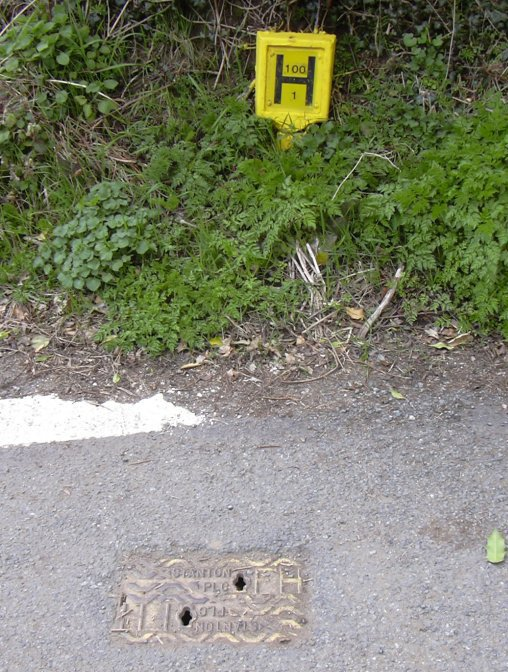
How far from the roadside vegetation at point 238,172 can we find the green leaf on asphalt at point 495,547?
3.77ft

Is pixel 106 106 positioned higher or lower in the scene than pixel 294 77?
lower

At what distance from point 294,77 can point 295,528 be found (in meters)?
2.56

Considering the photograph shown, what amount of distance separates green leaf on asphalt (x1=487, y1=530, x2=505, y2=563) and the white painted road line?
1.31 m

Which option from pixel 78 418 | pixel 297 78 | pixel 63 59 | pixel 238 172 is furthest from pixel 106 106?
pixel 78 418

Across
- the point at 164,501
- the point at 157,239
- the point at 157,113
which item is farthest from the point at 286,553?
the point at 157,113

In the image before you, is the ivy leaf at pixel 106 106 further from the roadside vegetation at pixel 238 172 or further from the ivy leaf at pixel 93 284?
the ivy leaf at pixel 93 284

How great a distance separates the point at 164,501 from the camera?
111 inches

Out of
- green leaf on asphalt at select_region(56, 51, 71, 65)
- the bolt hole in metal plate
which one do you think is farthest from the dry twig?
green leaf on asphalt at select_region(56, 51, 71, 65)

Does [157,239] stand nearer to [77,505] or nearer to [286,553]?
[77,505]

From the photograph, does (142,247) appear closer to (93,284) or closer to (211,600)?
(93,284)

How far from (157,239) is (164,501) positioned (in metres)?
1.57

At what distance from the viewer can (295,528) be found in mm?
2697

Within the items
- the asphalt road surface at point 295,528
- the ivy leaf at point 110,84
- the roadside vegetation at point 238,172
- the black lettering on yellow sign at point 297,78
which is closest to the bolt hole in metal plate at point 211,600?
the asphalt road surface at point 295,528

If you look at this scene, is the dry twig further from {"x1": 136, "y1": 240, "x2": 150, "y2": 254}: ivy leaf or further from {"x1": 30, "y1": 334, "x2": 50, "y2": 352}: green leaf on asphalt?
{"x1": 30, "y1": 334, "x2": 50, "y2": 352}: green leaf on asphalt
